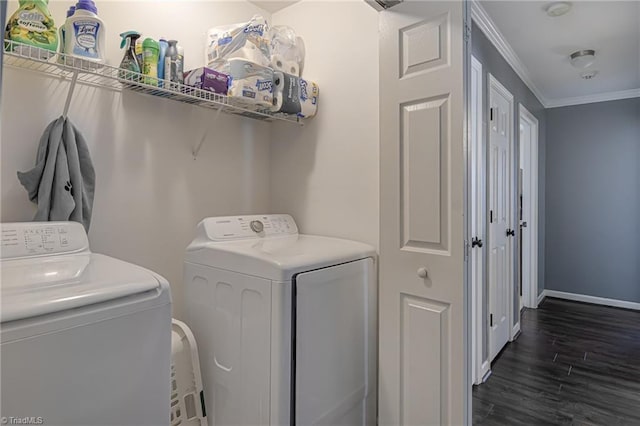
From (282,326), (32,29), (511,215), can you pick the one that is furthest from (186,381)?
(511,215)

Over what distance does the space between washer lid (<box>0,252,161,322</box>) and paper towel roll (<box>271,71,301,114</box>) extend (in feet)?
3.59

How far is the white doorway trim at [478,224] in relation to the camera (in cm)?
235

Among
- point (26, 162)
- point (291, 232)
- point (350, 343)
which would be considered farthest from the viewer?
point (291, 232)

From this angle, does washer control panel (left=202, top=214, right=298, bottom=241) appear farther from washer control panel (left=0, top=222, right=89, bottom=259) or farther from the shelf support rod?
the shelf support rod

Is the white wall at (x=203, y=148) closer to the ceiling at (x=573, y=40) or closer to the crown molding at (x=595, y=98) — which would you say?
the ceiling at (x=573, y=40)

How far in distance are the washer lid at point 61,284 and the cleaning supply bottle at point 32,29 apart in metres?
0.71

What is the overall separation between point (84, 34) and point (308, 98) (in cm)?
106

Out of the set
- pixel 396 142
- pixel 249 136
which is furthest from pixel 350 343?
pixel 249 136

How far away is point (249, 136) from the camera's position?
223 cm

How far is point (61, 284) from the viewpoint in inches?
36.4

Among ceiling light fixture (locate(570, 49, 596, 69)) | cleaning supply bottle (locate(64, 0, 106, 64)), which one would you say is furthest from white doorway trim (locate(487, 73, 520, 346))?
cleaning supply bottle (locate(64, 0, 106, 64))

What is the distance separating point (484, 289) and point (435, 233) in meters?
1.29

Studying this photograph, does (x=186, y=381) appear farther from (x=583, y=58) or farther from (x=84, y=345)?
(x=583, y=58)

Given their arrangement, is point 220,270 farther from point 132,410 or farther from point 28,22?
point 28,22
